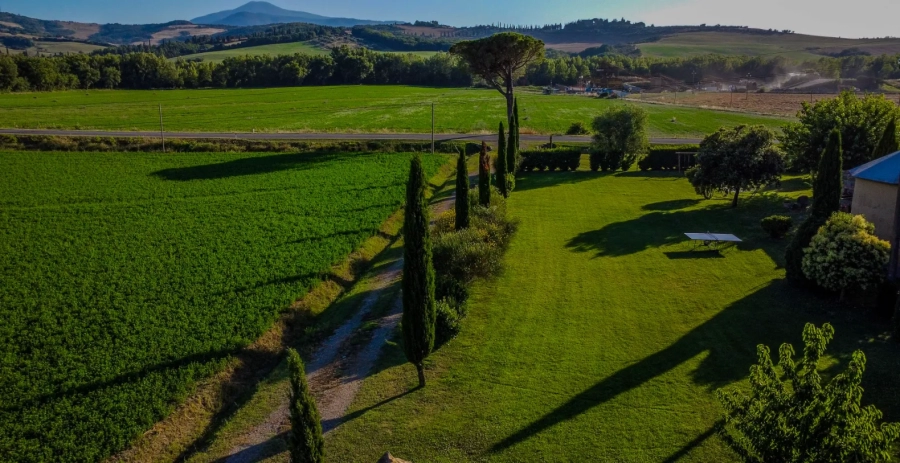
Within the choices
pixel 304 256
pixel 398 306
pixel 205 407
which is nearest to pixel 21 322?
pixel 205 407

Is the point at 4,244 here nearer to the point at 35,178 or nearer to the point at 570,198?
the point at 35,178

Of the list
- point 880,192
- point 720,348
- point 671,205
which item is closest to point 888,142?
point 880,192

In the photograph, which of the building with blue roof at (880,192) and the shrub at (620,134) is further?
the shrub at (620,134)

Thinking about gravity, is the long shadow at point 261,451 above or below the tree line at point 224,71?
below

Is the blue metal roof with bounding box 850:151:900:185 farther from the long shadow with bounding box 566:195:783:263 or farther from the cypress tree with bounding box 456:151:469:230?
the cypress tree with bounding box 456:151:469:230

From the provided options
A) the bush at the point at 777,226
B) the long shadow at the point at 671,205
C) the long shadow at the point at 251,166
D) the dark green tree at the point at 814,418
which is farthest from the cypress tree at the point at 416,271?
the long shadow at the point at 251,166

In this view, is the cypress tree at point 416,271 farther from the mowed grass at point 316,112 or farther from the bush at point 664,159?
the mowed grass at point 316,112

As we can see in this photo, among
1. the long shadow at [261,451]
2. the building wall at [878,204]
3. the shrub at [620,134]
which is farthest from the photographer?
the shrub at [620,134]

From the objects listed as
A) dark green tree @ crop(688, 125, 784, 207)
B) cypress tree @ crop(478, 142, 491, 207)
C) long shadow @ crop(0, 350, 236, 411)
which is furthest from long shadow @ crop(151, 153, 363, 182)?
dark green tree @ crop(688, 125, 784, 207)
